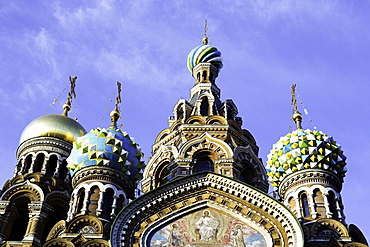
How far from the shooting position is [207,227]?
503 inches

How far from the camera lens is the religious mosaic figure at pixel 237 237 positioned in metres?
12.4

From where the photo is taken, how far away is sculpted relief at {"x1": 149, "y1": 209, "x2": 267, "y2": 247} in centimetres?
1245

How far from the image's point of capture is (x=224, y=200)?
13.2 meters

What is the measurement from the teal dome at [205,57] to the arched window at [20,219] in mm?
7353

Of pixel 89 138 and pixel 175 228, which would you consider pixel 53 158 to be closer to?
pixel 89 138

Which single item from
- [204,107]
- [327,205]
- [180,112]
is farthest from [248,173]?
[327,205]

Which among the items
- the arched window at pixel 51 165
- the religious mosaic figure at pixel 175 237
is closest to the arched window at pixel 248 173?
the religious mosaic figure at pixel 175 237

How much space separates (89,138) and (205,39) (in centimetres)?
799

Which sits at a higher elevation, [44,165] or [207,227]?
[44,165]

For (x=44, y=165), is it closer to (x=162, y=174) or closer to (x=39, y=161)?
(x=39, y=161)

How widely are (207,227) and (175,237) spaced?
67cm

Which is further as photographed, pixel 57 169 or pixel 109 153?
pixel 57 169

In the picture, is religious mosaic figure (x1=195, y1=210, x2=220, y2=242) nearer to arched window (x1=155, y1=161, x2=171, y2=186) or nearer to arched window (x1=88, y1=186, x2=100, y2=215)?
arched window (x1=88, y1=186, x2=100, y2=215)

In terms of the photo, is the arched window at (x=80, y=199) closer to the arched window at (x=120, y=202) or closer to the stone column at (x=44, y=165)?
the arched window at (x=120, y=202)
